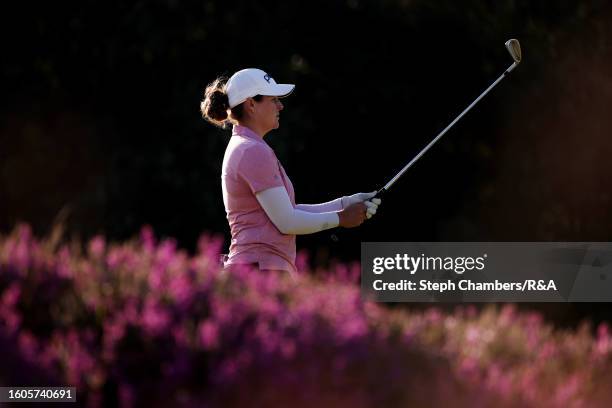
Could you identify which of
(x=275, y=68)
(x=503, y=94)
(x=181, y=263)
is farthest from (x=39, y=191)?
(x=181, y=263)

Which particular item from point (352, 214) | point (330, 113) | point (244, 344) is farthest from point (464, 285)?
point (244, 344)

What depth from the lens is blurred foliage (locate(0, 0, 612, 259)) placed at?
47.8 ft

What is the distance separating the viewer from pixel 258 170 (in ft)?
19.2

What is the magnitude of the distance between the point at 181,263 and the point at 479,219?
1070 centimetres

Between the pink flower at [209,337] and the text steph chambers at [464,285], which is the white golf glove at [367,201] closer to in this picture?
the pink flower at [209,337]

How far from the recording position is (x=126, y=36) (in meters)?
14.7

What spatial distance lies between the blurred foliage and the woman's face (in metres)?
7.99

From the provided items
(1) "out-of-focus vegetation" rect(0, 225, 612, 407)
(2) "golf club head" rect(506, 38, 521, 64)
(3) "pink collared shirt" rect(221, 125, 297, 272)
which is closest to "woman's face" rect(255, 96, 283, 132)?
(3) "pink collared shirt" rect(221, 125, 297, 272)

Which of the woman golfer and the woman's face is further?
the woman's face

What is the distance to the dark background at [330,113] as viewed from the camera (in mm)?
14570

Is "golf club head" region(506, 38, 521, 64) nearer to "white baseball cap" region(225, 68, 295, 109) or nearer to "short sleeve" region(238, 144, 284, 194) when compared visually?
"white baseball cap" region(225, 68, 295, 109)

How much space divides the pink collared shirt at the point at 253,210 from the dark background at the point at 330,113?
27.3 feet

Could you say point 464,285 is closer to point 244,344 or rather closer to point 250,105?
point 250,105

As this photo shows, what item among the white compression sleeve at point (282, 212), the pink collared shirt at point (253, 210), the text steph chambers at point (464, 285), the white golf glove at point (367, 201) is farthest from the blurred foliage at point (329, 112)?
the white compression sleeve at point (282, 212)
